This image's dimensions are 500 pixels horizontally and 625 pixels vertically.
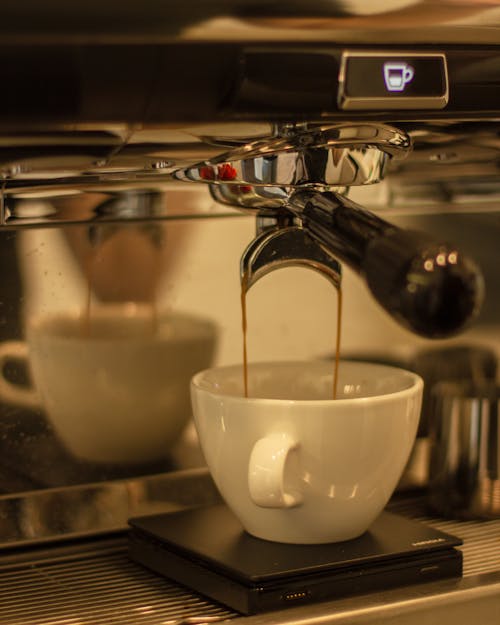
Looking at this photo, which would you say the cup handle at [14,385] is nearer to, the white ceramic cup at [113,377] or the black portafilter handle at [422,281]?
the white ceramic cup at [113,377]

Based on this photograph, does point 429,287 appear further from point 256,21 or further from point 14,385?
point 14,385

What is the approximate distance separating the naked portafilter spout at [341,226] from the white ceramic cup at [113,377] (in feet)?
0.39

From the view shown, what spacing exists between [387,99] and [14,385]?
0.30m

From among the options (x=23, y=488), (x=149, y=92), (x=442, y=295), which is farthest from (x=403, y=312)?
(x=23, y=488)

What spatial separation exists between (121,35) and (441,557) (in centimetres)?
30

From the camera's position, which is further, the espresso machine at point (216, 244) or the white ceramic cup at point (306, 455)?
the white ceramic cup at point (306, 455)

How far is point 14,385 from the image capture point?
0.62 m

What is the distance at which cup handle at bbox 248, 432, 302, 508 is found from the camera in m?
0.51

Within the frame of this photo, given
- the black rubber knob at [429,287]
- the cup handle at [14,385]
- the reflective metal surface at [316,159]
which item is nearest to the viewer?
the black rubber knob at [429,287]

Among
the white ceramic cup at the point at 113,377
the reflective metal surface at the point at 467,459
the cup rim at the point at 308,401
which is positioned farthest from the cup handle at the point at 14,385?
the reflective metal surface at the point at 467,459

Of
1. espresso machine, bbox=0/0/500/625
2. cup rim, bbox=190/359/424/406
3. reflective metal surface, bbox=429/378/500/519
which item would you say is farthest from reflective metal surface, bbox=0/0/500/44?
reflective metal surface, bbox=429/378/500/519

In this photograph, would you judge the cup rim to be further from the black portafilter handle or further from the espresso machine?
the black portafilter handle

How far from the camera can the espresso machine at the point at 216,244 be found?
0.39 m

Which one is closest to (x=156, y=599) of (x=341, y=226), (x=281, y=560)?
(x=281, y=560)
